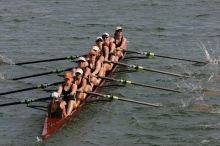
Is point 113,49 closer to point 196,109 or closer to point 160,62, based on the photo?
point 160,62

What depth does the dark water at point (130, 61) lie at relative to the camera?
19.3 m

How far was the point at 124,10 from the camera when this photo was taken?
112ft

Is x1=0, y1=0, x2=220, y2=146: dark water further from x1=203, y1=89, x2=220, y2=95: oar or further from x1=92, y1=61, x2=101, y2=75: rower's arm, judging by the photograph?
x1=92, y1=61, x2=101, y2=75: rower's arm

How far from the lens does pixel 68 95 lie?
768 inches

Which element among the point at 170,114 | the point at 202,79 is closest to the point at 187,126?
the point at 170,114

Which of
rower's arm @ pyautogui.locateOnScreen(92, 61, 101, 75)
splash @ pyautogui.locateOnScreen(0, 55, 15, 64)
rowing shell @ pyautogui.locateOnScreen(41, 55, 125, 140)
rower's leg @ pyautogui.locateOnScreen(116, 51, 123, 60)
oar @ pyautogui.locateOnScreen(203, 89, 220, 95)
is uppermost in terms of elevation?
rower's leg @ pyautogui.locateOnScreen(116, 51, 123, 60)

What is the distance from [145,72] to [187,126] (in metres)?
5.72

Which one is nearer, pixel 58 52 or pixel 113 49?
pixel 113 49

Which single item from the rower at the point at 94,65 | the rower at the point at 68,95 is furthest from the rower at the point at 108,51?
the rower at the point at 68,95

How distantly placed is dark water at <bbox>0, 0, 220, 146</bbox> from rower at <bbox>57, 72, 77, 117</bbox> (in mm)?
490

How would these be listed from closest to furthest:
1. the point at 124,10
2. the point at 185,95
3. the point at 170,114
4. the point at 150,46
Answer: the point at 170,114 < the point at 185,95 < the point at 150,46 < the point at 124,10

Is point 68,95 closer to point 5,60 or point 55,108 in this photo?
point 55,108

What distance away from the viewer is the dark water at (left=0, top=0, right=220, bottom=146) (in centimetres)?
1927

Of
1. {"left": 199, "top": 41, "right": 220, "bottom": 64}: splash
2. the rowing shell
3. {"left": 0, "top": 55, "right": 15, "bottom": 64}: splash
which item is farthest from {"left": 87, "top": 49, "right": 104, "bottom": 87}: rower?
{"left": 199, "top": 41, "right": 220, "bottom": 64}: splash
